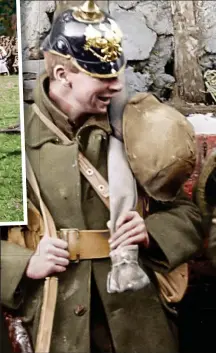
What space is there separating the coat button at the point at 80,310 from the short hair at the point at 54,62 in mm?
949

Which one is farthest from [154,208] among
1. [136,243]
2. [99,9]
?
[99,9]

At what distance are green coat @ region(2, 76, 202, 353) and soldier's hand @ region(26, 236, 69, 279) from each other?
1.3 inches

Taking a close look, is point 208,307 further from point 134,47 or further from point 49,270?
point 134,47

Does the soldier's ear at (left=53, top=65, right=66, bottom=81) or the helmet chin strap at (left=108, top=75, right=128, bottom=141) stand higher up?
the soldier's ear at (left=53, top=65, right=66, bottom=81)

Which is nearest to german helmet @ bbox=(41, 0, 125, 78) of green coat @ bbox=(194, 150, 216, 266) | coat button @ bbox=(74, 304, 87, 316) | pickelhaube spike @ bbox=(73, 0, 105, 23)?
pickelhaube spike @ bbox=(73, 0, 105, 23)

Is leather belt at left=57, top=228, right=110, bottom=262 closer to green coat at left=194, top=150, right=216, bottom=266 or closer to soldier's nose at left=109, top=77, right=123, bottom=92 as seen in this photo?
green coat at left=194, top=150, right=216, bottom=266

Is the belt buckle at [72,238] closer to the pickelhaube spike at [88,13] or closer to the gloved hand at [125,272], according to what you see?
the gloved hand at [125,272]

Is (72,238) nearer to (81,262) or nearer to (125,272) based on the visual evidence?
(81,262)

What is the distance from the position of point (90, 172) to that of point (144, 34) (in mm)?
630

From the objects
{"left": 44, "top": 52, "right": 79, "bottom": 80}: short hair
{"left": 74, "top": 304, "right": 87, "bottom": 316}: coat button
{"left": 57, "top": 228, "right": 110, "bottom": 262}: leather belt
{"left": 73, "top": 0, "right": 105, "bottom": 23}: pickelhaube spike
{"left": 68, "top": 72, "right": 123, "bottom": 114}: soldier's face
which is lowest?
{"left": 74, "top": 304, "right": 87, "bottom": 316}: coat button

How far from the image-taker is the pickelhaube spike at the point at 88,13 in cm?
316

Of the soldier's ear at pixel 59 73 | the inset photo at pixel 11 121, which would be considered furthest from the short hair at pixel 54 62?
the inset photo at pixel 11 121

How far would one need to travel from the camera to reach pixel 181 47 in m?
3.35

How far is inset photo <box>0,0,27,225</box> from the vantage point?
3.25 meters
